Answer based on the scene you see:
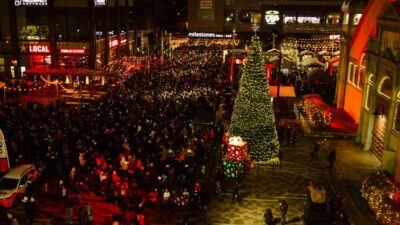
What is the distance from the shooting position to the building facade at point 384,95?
21047 mm

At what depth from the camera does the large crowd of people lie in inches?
707

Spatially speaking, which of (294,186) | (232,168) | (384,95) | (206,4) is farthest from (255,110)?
(206,4)

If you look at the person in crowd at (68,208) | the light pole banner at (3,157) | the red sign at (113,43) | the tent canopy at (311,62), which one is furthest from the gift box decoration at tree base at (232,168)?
the red sign at (113,43)

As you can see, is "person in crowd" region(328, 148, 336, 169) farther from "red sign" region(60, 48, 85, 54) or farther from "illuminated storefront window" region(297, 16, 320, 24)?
"illuminated storefront window" region(297, 16, 320, 24)

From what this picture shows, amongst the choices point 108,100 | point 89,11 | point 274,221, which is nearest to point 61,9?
point 89,11

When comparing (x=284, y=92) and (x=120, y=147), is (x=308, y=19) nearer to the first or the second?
(x=284, y=92)

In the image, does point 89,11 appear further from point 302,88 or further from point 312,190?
point 312,190

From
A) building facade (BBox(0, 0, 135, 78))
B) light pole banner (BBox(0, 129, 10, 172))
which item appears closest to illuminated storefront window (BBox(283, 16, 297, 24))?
building facade (BBox(0, 0, 135, 78))

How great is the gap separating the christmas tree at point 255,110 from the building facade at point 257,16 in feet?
119

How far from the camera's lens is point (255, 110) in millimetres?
21531

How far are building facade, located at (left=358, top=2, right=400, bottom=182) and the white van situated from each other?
1658cm

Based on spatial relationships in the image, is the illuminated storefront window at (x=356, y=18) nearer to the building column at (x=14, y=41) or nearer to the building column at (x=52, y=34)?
the building column at (x=52, y=34)

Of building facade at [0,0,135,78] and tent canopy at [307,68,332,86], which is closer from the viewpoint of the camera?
tent canopy at [307,68,332,86]

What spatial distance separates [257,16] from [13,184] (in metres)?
53.9
